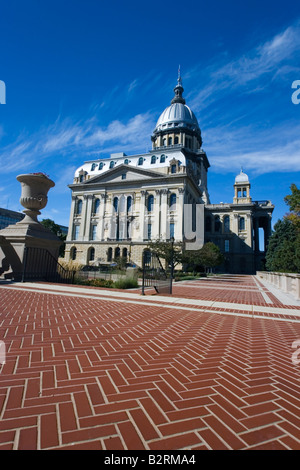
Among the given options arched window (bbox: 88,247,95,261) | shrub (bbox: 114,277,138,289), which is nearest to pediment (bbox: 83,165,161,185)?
arched window (bbox: 88,247,95,261)

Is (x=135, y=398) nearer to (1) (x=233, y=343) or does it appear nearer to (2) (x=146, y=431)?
(2) (x=146, y=431)

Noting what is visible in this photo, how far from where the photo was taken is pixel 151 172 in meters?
41.7

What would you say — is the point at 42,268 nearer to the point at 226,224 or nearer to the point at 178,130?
the point at 226,224

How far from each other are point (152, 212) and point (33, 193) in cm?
2977

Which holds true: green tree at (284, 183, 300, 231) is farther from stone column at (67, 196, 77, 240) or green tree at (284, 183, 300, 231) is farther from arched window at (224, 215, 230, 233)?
stone column at (67, 196, 77, 240)

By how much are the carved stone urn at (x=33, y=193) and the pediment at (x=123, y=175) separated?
30.5 m

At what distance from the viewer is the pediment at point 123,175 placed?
42344 mm

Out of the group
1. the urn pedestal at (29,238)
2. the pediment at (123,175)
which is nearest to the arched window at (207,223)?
the pediment at (123,175)

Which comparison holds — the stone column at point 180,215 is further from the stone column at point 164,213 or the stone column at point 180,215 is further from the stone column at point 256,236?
the stone column at point 256,236

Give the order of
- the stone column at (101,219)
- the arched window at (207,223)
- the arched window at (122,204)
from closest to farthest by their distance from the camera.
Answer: the arched window at (122,204) → the stone column at (101,219) → the arched window at (207,223)

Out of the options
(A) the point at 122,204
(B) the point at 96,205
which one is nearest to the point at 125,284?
(A) the point at 122,204

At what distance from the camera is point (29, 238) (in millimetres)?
11367

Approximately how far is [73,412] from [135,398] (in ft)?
1.81
